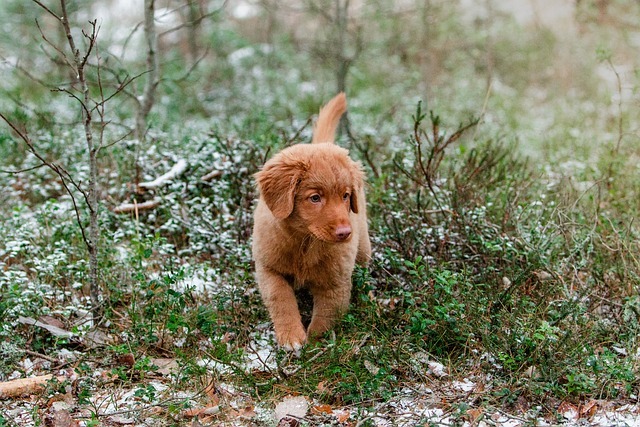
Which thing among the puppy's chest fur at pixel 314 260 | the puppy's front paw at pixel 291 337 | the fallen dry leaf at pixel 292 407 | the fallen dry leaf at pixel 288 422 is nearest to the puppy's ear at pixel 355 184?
the puppy's chest fur at pixel 314 260

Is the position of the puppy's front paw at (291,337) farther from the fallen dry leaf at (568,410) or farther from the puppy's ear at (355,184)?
the fallen dry leaf at (568,410)

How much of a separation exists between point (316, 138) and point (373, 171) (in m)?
1.10

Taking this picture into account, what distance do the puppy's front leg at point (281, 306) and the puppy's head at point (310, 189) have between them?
16.2 inches

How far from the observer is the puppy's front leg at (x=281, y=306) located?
12.5ft

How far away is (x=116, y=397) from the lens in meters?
3.26

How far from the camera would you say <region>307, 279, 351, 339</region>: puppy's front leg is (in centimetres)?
390

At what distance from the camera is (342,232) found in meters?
3.48

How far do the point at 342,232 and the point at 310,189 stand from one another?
345 millimetres

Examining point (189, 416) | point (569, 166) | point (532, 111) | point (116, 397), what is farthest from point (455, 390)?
point (532, 111)

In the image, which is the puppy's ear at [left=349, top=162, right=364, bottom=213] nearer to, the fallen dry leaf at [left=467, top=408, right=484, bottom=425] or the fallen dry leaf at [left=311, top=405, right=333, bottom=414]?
the fallen dry leaf at [left=311, top=405, right=333, bottom=414]

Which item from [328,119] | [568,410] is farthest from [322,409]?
[328,119]

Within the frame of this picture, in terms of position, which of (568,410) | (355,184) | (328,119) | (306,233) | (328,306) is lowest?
(568,410)

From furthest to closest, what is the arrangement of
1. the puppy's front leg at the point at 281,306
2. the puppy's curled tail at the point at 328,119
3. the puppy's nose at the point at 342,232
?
the puppy's curled tail at the point at 328,119 → the puppy's front leg at the point at 281,306 → the puppy's nose at the point at 342,232

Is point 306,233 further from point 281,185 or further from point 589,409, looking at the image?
point 589,409
